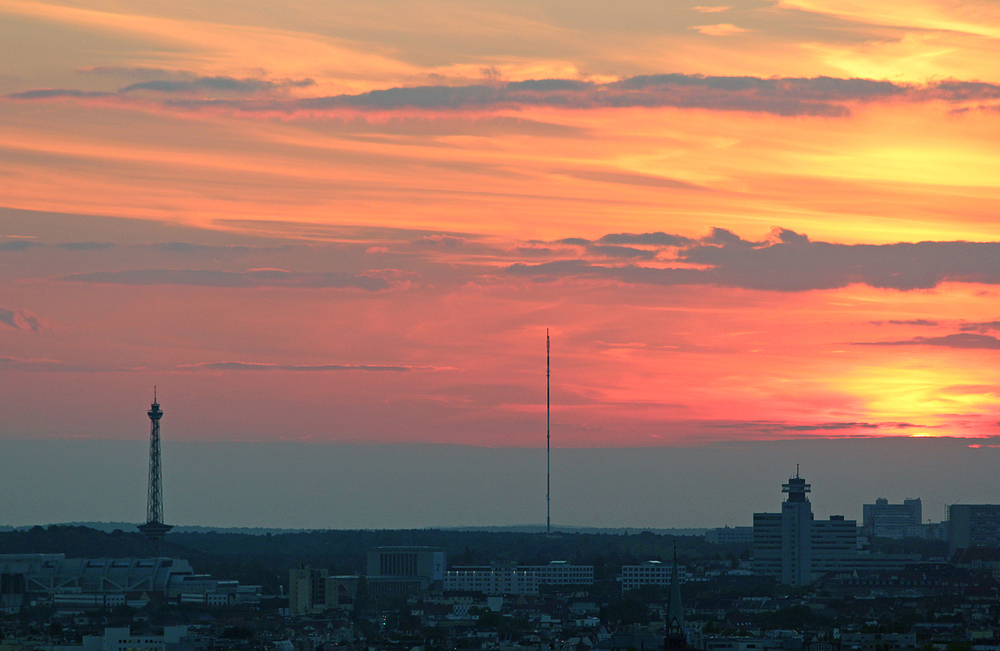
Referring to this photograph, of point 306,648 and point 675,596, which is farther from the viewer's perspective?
point 306,648

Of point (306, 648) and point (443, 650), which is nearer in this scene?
point (443, 650)

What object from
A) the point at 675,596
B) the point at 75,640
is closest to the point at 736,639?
the point at 675,596

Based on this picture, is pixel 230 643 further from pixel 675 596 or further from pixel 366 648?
pixel 675 596

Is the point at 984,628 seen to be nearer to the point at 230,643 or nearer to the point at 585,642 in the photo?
the point at 585,642

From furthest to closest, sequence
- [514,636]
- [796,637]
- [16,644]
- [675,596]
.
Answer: [514,636], [796,637], [16,644], [675,596]

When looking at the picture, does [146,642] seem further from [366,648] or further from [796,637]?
[796,637]

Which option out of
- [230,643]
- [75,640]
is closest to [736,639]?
[230,643]

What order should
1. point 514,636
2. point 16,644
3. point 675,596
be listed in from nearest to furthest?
point 675,596 < point 16,644 < point 514,636

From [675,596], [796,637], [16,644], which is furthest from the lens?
[796,637]
